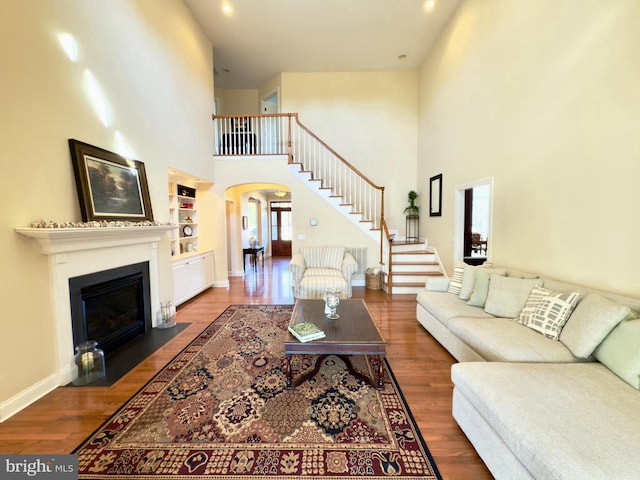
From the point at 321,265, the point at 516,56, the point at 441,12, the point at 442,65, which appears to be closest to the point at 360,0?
the point at 441,12

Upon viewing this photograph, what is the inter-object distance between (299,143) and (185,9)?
10.6 ft

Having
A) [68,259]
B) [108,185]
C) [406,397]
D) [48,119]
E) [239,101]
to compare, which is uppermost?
[239,101]

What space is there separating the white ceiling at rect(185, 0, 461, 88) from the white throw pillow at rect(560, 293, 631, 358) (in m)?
5.39

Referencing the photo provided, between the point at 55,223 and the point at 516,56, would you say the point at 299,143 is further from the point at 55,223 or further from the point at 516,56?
the point at 55,223

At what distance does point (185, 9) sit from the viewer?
185 inches

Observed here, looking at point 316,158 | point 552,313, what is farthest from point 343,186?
point 552,313

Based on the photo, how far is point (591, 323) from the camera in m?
1.93

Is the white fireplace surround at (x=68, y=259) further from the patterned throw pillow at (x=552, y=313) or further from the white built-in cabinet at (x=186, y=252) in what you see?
the patterned throw pillow at (x=552, y=313)

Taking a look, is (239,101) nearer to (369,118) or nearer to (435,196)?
(369,118)

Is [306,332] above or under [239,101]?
under

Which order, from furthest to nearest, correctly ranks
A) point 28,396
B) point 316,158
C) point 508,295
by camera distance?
point 316,158 → point 508,295 → point 28,396

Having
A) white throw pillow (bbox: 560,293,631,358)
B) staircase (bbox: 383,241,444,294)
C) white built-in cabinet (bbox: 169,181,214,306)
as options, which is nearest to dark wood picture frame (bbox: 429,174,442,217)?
staircase (bbox: 383,241,444,294)

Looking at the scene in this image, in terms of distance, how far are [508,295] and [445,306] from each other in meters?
0.63

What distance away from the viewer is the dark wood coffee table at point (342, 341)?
225cm
